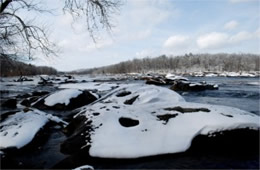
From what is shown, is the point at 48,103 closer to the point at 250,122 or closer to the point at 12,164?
the point at 12,164

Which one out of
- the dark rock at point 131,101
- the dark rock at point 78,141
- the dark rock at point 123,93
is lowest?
the dark rock at point 78,141

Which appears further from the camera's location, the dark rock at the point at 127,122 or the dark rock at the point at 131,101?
the dark rock at the point at 131,101

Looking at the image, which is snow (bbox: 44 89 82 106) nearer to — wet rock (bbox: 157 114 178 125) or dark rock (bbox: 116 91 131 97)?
dark rock (bbox: 116 91 131 97)

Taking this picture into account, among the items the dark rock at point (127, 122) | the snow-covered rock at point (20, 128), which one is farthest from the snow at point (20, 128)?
the dark rock at point (127, 122)

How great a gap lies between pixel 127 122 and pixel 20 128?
3261 millimetres

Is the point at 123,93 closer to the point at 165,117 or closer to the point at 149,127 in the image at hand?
the point at 165,117

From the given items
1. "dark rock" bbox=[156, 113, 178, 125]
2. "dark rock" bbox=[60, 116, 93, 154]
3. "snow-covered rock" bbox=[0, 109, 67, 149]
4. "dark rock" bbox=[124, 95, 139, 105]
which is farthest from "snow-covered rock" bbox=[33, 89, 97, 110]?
"dark rock" bbox=[156, 113, 178, 125]

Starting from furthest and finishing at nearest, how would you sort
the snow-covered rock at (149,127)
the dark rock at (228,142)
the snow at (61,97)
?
the snow at (61,97) < the dark rock at (228,142) < the snow-covered rock at (149,127)

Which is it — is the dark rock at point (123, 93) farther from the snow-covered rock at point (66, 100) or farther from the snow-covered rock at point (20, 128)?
the snow-covered rock at point (20, 128)

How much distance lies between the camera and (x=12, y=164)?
5.35 m

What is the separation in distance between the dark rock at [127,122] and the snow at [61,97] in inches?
251

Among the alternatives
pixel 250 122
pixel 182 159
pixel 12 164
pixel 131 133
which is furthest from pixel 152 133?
pixel 12 164

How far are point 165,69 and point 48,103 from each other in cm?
11676

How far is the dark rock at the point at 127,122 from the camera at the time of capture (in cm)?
653
